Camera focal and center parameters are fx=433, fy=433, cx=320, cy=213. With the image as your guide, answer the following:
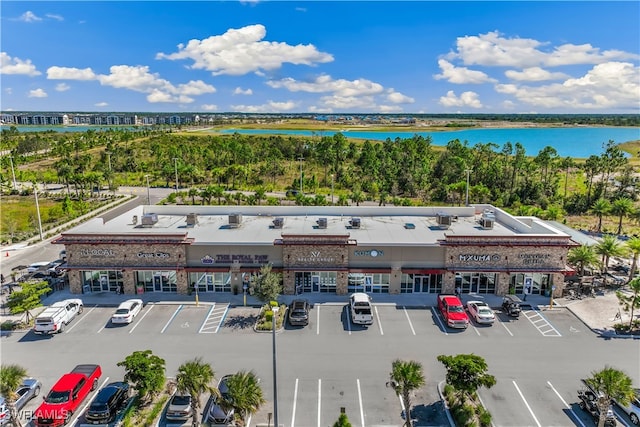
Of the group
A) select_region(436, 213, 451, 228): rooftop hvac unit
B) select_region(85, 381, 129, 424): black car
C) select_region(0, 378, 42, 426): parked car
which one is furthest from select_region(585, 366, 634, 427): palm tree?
select_region(0, 378, 42, 426): parked car

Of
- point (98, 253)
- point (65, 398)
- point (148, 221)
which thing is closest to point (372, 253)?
point (148, 221)

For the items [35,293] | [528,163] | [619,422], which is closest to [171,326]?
[35,293]

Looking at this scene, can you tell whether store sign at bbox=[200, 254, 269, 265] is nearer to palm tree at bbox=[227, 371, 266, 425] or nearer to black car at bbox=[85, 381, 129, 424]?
black car at bbox=[85, 381, 129, 424]

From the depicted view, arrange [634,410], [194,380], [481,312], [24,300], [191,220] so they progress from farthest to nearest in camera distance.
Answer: [191,220], [481,312], [24,300], [634,410], [194,380]

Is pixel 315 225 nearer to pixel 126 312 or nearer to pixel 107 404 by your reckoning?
pixel 126 312

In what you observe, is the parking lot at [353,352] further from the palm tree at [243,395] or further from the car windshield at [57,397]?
the car windshield at [57,397]
